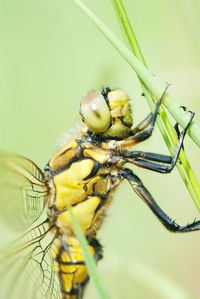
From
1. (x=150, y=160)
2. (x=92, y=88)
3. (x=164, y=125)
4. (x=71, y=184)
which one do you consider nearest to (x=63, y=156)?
(x=71, y=184)

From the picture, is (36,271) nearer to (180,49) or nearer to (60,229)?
(60,229)

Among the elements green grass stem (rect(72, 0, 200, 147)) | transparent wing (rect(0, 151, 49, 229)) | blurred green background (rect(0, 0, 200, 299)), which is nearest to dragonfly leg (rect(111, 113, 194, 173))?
→ transparent wing (rect(0, 151, 49, 229))

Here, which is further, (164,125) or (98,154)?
(98,154)

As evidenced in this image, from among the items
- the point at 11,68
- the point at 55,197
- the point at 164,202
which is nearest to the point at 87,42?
the point at 11,68

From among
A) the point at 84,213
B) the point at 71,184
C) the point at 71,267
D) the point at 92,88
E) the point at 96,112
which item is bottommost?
the point at 71,267

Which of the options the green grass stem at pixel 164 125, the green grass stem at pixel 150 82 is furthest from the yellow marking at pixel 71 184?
the green grass stem at pixel 150 82

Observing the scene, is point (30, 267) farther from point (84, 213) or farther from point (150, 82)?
point (150, 82)

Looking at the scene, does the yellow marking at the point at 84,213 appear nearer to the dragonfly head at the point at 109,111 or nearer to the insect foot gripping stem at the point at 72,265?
the insect foot gripping stem at the point at 72,265
